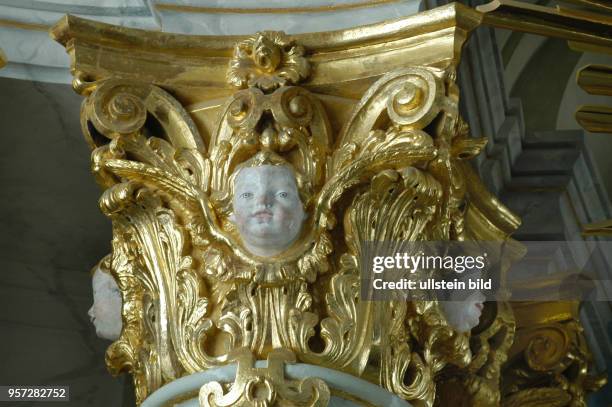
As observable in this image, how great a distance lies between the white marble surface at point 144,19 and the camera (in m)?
5.03

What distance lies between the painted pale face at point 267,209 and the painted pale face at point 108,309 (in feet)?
2.42

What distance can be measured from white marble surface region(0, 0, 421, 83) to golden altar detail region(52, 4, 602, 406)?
13.5 inches

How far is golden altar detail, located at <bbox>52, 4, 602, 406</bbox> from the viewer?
4387 mm

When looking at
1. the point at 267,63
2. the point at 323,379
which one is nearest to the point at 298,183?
the point at 267,63

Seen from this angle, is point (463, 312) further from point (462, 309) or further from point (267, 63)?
point (267, 63)

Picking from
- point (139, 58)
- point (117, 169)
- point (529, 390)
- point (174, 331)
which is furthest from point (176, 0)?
point (529, 390)

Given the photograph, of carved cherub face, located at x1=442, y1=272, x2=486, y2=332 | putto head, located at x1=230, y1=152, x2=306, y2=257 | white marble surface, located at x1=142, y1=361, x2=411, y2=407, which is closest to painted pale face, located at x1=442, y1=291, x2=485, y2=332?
carved cherub face, located at x1=442, y1=272, x2=486, y2=332

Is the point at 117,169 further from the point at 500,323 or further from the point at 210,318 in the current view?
the point at 500,323

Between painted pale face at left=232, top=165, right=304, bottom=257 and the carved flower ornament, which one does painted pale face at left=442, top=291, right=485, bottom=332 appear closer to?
painted pale face at left=232, top=165, right=304, bottom=257

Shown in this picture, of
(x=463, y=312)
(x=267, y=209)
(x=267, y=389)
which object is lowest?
(x=267, y=389)

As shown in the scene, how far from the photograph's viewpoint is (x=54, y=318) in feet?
18.4

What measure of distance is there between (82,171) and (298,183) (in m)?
1.25

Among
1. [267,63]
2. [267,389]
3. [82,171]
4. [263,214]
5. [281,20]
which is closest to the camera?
[267,389]

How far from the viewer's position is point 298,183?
4.49m
